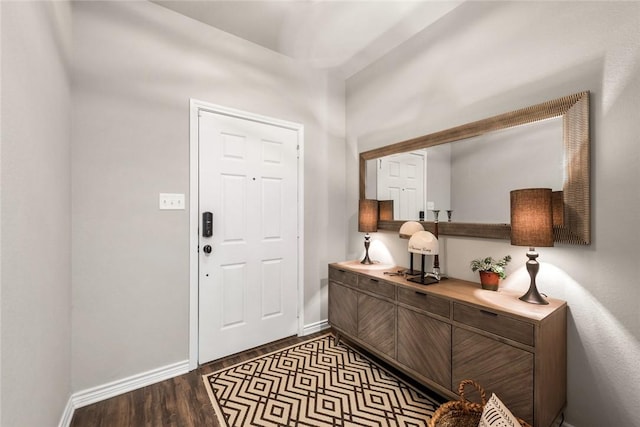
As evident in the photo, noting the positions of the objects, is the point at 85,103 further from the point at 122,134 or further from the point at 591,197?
the point at 591,197

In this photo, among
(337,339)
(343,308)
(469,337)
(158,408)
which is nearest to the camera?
(469,337)

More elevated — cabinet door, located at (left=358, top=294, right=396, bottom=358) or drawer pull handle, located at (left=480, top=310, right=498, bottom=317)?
drawer pull handle, located at (left=480, top=310, right=498, bottom=317)

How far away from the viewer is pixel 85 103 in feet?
6.07

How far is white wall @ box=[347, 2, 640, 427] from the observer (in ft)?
4.49

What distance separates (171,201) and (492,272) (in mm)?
2351

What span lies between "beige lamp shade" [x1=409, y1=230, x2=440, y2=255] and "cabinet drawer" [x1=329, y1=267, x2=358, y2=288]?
0.61 m

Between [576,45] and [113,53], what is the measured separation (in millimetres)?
2926

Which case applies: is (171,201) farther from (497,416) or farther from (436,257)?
(497,416)

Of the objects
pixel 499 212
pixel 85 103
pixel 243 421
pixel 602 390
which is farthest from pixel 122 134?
pixel 602 390

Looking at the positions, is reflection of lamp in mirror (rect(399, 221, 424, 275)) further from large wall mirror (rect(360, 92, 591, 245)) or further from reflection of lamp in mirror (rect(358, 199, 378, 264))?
reflection of lamp in mirror (rect(358, 199, 378, 264))

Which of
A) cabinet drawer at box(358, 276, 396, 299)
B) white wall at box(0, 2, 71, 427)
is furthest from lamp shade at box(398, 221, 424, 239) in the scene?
white wall at box(0, 2, 71, 427)

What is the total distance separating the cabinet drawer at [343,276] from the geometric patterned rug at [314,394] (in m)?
0.64

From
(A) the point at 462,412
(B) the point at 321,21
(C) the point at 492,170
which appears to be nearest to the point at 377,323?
(A) the point at 462,412

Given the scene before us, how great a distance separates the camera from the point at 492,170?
1.92m
